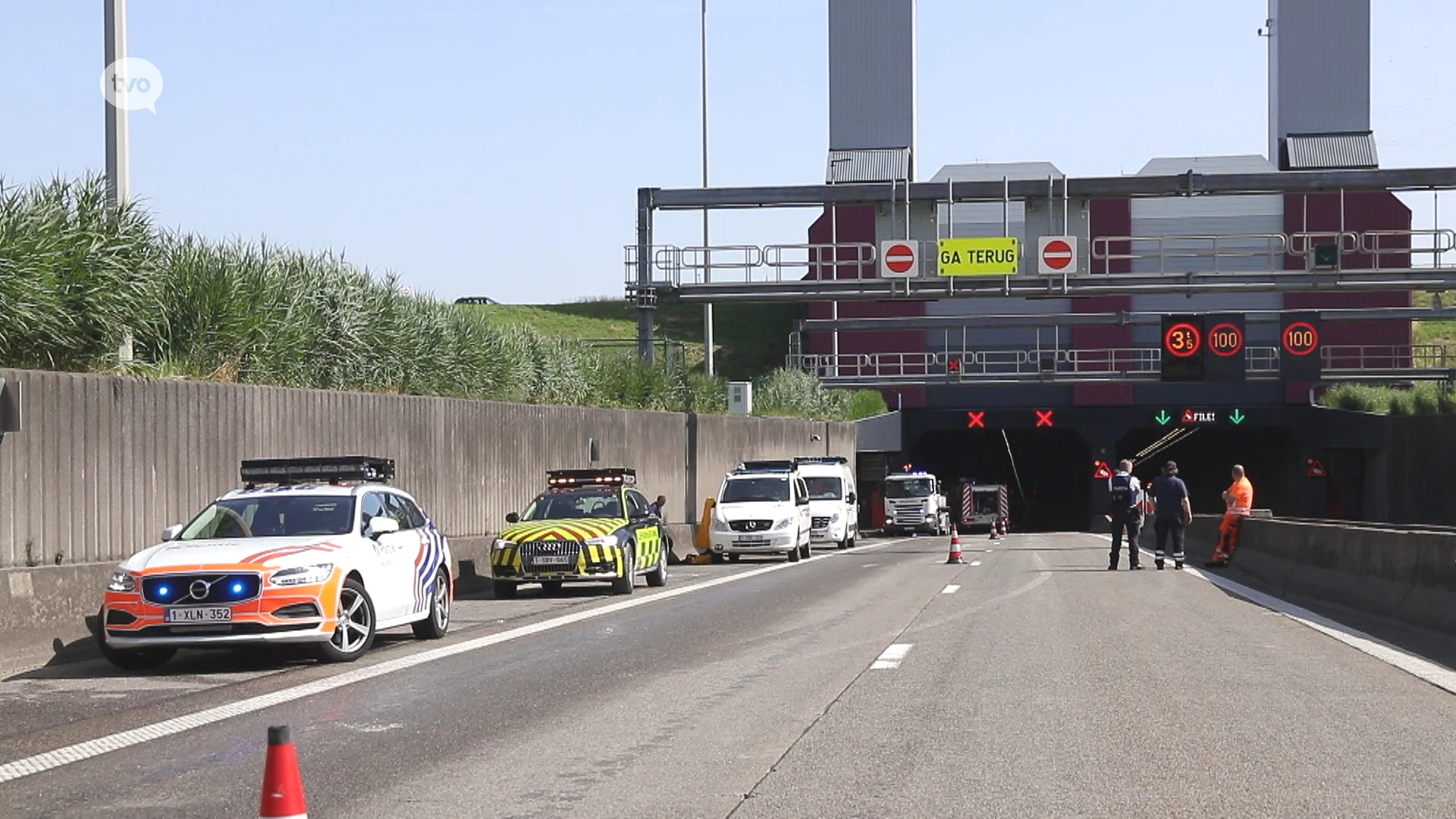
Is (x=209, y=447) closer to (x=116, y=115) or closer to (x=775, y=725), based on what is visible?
(x=116, y=115)

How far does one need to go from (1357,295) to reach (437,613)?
69.1 meters

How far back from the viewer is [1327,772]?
A: 910cm

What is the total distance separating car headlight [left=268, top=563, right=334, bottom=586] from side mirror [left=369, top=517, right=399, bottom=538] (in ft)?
3.45

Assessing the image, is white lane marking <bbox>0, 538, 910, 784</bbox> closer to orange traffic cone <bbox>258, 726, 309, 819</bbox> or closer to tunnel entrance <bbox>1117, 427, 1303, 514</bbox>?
orange traffic cone <bbox>258, 726, 309, 819</bbox>

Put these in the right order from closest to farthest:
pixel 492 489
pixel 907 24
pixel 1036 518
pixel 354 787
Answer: pixel 354 787 < pixel 492 489 < pixel 907 24 < pixel 1036 518

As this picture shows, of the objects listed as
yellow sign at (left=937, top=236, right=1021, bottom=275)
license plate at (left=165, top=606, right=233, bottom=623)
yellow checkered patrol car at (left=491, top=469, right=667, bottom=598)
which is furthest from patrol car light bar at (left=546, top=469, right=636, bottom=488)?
yellow sign at (left=937, top=236, right=1021, bottom=275)

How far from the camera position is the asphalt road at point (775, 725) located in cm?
852

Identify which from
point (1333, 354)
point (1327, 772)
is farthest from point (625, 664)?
point (1333, 354)

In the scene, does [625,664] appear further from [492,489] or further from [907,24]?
[907,24]

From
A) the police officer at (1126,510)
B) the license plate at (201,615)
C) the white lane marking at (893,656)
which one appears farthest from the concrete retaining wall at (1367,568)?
the license plate at (201,615)

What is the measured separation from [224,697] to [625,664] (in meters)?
3.35

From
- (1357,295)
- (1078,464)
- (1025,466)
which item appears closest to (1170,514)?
(1357,295)

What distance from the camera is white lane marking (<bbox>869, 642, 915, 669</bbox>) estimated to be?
14.4 metres

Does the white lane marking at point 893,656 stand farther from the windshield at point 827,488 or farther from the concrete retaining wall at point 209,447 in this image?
the windshield at point 827,488
